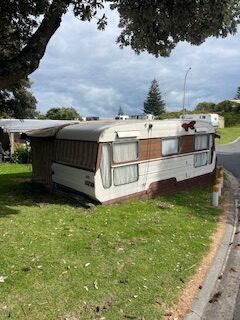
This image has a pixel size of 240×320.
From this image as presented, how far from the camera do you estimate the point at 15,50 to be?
12.4m

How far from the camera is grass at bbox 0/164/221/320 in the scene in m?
5.84

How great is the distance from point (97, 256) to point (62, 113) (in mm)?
78925

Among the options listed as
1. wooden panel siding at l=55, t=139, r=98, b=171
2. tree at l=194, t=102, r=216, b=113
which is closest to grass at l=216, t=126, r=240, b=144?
tree at l=194, t=102, r=216, b=113

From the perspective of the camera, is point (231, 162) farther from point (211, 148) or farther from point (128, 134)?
→ point (128, 134)

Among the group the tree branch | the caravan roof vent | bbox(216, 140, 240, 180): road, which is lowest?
bbox(216, 140, 240, 180): road

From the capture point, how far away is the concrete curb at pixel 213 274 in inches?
237

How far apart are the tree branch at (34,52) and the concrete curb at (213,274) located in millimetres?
6132

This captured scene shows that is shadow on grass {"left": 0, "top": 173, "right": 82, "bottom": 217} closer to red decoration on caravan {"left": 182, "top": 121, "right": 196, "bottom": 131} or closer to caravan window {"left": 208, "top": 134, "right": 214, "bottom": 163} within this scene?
red decoration on caravan {"left": 182, "top": 121, "right": 196, "bottom": 131}

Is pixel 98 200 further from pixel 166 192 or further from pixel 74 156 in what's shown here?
pixel 166 192

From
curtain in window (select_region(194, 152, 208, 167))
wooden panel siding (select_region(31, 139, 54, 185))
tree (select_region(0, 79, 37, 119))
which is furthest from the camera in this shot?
tree (select_region(0, 79, 37, 119))

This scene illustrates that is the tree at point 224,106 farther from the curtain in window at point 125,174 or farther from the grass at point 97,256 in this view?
the grass at point 97,256

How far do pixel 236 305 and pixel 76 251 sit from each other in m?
3.24

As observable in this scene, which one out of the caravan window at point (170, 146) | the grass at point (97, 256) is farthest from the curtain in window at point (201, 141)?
the grass at point (97, 256)

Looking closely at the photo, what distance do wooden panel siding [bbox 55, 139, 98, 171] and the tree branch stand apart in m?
3.20
